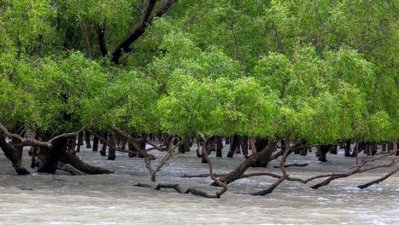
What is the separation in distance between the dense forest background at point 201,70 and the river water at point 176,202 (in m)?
1.92

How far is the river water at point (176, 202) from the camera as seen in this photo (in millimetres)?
18453

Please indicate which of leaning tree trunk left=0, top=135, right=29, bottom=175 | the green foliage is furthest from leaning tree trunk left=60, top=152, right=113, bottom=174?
the green foliage

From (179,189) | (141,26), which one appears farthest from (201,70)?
(141,26)

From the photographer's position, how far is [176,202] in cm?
2252

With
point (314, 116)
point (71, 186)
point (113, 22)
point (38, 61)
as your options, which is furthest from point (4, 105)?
point (314, 116)

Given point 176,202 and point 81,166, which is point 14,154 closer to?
point 81,166

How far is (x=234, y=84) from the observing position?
21844 millimetres

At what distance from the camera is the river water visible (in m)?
18.5

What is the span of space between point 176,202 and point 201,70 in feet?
13.9

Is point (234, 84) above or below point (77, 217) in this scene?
above

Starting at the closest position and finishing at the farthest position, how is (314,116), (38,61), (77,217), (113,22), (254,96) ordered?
1. (77,217)
2. (254,96)
3. (314,116)
4. (38,61)
5. (113,22)

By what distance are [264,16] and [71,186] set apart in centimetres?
927

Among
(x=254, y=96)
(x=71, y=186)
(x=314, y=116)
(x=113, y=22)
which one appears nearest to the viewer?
(x=254, y=96)

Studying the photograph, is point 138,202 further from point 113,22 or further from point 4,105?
point 113,22
